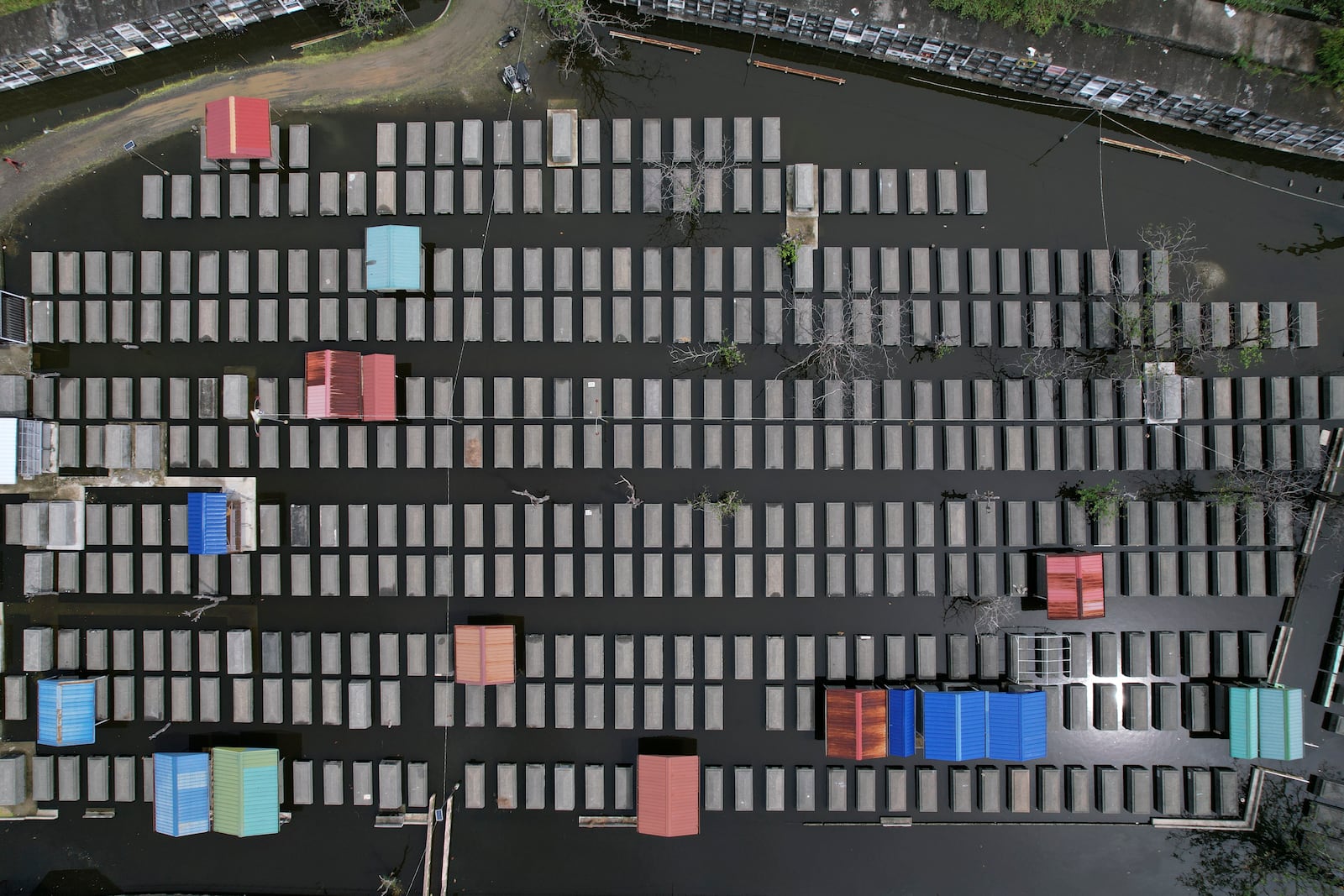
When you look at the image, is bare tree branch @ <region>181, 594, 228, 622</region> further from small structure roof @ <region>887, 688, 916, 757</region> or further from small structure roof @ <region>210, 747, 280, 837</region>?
small structure roof @ <region>887, 688, 916, 757</region>

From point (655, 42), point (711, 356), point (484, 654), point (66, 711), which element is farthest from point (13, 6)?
point (484, 654)

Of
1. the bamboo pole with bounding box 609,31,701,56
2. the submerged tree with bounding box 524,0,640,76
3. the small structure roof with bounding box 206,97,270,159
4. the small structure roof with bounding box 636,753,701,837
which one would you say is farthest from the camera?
the bamboo pole with bounding box 609,31,701,56

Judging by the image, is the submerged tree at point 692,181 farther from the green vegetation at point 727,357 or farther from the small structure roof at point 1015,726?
the small structure roof at point 1015,726

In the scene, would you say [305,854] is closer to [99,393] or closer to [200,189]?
[99,393]

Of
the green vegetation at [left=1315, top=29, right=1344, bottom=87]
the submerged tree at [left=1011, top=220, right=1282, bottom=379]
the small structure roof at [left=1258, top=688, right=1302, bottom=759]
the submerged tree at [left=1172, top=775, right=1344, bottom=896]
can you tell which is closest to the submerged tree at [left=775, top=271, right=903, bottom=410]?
the submerged tree at [left=1011, top=220, right=1282, bottom=379]

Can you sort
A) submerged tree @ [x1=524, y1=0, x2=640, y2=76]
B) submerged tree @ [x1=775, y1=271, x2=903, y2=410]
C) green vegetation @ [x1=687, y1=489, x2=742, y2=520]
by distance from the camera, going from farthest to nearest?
submerged tree @ [x1=524, y1=0, x2=640, y2=76] → submerged tree @ [x1=775, y1=271, x2=903, y2=410] → green vegetation @ [x1=687, y1=489, x2=742, y2=520]

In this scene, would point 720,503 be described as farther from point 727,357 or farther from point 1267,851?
point 1267,851

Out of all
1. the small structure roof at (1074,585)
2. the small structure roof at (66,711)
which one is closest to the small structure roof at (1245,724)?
the small structure roof at (1074,585)
